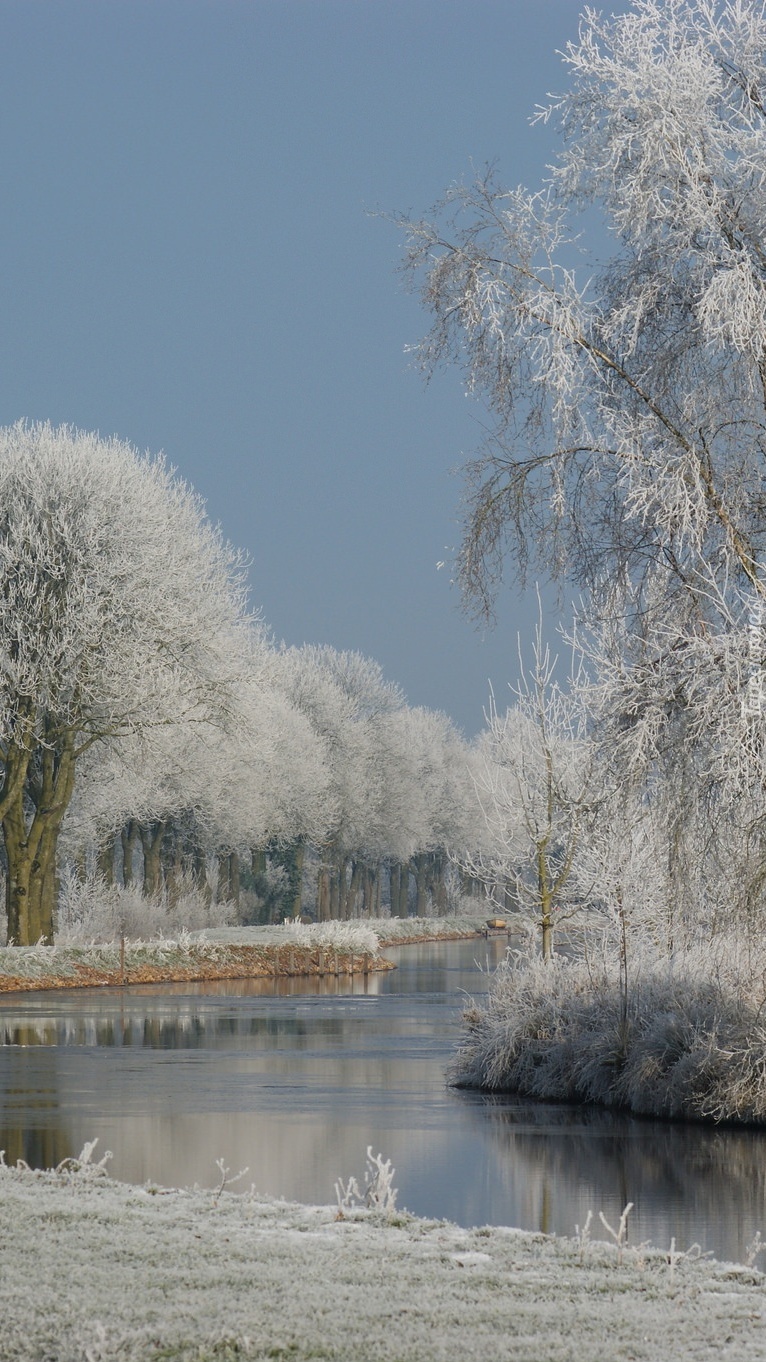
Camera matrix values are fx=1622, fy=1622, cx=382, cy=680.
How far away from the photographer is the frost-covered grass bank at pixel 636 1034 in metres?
16.0

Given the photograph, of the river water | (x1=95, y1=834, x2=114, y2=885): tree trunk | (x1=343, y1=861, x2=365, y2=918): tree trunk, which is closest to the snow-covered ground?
the river water

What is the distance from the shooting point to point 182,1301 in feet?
25.0

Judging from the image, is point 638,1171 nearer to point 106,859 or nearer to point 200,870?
point 106,859

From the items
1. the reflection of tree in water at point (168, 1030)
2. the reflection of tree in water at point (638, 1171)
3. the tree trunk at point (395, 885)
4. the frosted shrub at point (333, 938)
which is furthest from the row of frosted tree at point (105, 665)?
the tree trunk at point (395, 885)

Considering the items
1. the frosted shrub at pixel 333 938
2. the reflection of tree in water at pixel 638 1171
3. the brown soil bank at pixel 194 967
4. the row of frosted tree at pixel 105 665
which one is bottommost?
the reflection of tree in water at pixel 638 1171

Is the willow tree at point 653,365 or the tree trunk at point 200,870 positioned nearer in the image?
the willow tree at point 653,365

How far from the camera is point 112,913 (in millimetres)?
49281

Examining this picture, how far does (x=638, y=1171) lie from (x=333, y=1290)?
6.34m

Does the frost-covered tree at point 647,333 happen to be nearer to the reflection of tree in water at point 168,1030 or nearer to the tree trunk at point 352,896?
the reflection of tree in water at point 168,1030

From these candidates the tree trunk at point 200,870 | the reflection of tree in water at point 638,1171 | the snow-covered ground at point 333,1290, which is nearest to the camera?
the snow-covered ground at point 333,1290

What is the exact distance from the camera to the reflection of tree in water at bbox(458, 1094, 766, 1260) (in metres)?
11.4

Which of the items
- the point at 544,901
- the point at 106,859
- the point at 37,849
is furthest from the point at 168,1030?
the point at 106,859

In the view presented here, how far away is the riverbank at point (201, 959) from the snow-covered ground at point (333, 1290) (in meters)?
26.5

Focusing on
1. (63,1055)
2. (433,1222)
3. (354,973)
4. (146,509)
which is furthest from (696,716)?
(354,973)
